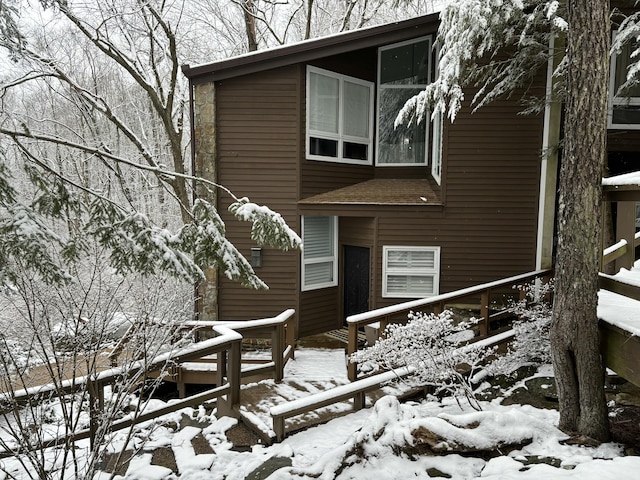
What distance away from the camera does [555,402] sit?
538cm

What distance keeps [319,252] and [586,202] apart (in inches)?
245

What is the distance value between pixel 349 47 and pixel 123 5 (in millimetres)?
8009

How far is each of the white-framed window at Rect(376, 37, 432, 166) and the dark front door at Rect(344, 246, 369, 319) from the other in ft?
7.52

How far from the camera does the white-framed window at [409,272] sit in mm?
8836

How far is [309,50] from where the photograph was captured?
8328mm

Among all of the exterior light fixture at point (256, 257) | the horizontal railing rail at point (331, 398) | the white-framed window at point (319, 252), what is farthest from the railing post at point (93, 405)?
the white-framed window at point (319, 252)

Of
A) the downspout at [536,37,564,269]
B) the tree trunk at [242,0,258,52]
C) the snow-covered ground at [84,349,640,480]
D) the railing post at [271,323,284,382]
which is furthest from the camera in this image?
the tree trunk at [242,0,258,52]

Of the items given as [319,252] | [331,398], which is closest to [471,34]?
[319,252]

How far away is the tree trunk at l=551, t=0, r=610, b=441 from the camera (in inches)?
151

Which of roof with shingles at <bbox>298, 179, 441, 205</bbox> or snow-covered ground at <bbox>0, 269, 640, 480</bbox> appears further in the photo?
roof with shingles at <bbox>298, 179, 441, 205</bbox>

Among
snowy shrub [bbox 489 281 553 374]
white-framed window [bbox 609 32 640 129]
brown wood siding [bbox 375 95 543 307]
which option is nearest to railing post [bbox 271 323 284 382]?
snowy shrub [bbox 489 281 553 374]

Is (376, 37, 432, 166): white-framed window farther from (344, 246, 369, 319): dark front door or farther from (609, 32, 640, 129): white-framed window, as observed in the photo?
(609, 32, 640, 129): white-framed window

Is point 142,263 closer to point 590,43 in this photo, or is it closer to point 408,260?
point 590,43

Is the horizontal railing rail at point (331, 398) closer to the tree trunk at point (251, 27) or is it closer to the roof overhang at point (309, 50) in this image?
the roof overhang at point (309, 50)
